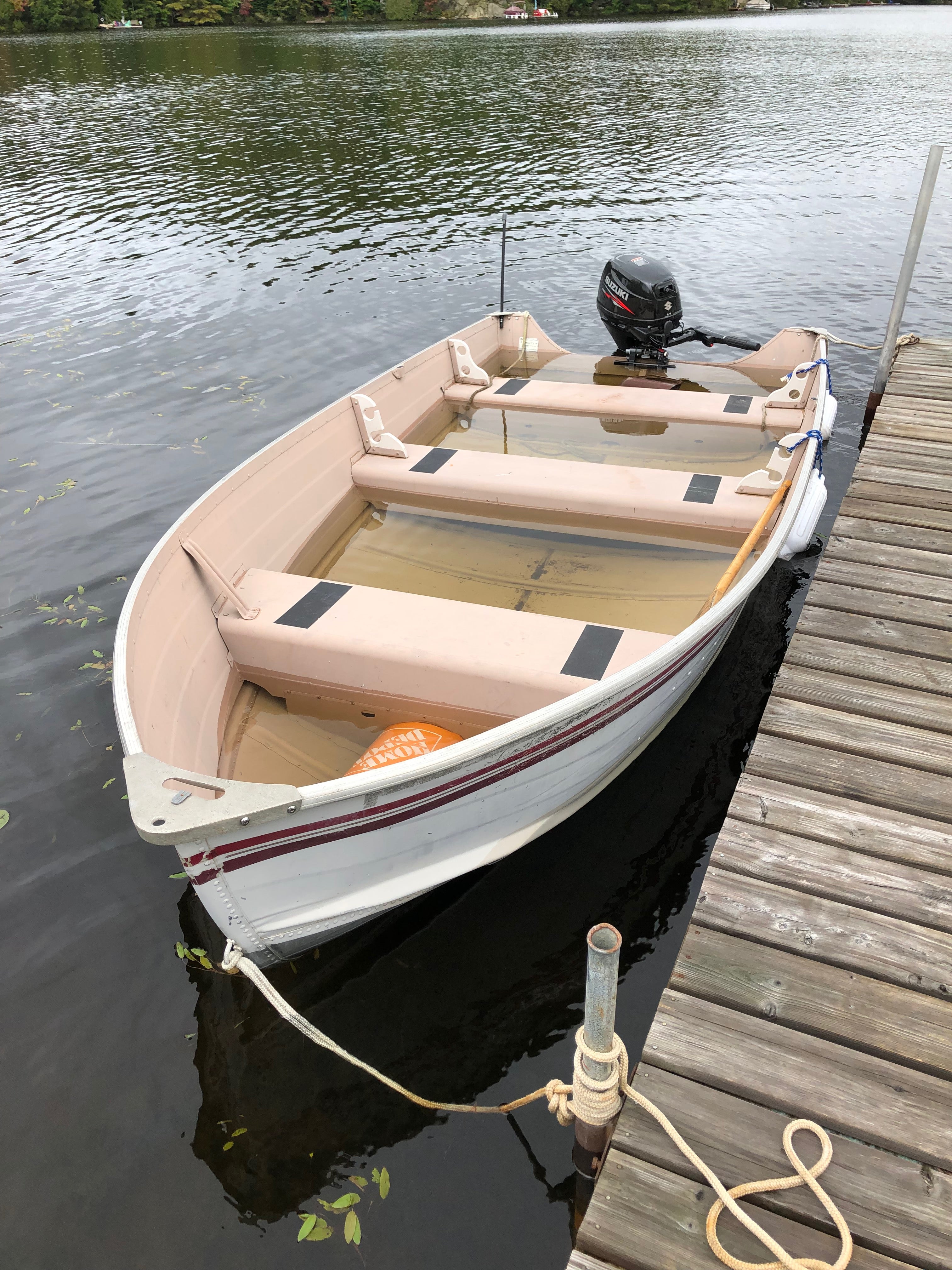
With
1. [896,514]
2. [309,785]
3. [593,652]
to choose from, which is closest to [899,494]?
[896,514]

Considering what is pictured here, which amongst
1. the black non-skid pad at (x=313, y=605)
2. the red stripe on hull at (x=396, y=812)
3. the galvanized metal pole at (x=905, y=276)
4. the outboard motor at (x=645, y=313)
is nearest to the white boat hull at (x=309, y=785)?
the red stripe on hull at (x=396, y=812)

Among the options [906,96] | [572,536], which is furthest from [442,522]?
[906,96]

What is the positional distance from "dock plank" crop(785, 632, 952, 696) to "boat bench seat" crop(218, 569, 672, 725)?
745 mm

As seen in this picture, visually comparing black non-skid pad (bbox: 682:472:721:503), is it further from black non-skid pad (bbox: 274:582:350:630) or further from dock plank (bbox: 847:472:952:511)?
black non-skid pad (bbox: 274:582:350:630)

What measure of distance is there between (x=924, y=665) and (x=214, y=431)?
7.57m

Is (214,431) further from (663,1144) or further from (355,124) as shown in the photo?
(355,124)

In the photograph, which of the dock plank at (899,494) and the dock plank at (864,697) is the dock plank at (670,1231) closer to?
the dock plank at (864,697)

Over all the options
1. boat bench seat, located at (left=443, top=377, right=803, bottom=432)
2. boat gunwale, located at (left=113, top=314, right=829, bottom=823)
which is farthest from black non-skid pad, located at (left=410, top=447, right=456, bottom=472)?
boat gunwale, located at (left=113, top=314, right=829, bottom=823)

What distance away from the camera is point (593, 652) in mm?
3787

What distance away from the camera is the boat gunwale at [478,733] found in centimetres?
274

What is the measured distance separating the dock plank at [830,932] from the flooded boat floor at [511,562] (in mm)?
1513

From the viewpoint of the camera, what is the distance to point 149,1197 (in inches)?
114

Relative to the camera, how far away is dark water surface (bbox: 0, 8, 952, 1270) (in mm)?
3002

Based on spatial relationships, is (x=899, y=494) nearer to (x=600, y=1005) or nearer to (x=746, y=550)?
(x=746, y=550)
